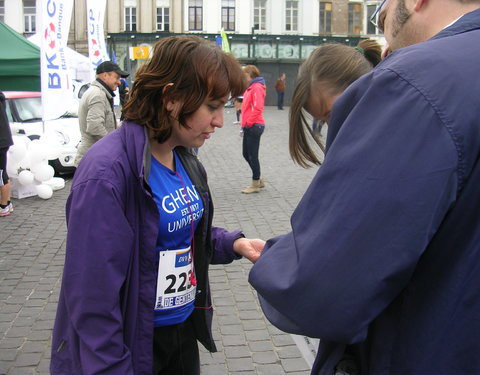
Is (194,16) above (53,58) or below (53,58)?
above

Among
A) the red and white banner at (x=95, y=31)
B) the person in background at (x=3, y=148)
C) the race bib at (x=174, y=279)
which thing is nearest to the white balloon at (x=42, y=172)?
the person in background at (x=3, y=148)

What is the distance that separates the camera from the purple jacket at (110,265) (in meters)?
1.57

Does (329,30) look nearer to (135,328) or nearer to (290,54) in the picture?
(290,54)

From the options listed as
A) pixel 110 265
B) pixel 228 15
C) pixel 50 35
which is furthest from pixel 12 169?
pixel 228 15

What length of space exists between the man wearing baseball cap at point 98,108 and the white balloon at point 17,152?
4.74 feet

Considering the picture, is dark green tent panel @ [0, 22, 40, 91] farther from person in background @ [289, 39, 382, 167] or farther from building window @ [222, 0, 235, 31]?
building window @ [222, 0, 235, 31]

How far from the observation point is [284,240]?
112 cm

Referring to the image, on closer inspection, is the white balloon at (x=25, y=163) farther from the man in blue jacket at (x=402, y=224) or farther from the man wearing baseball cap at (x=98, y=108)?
the man in blue jacket at (x=402, y=224)

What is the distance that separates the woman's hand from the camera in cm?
206

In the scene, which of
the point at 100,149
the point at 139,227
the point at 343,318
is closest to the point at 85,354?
the point at 139,227

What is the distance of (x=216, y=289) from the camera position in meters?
4.76

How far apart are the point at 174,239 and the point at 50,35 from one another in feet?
27.6

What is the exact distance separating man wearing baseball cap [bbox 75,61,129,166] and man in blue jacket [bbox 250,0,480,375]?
6.43 metres

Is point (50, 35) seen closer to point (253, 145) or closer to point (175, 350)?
point (253, 145)
